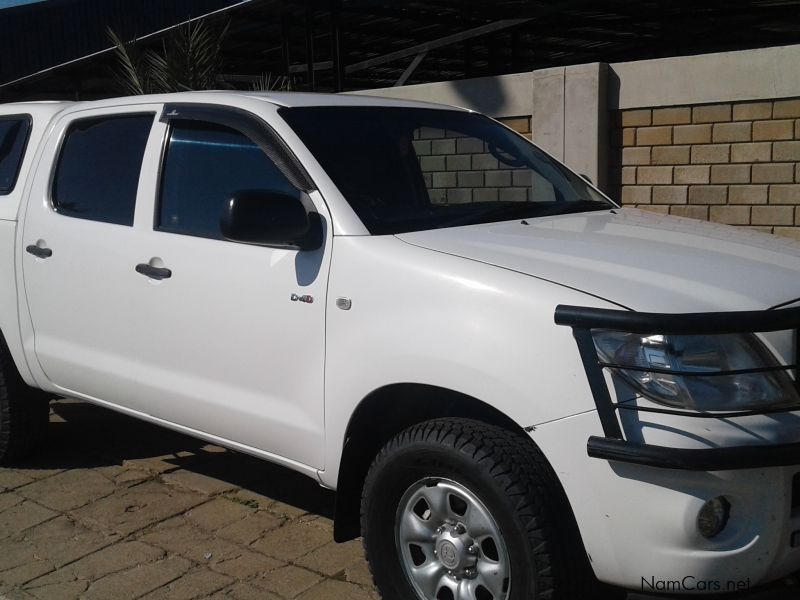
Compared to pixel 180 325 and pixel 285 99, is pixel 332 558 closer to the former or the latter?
pixel 180 325

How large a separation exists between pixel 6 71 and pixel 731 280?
19.9 metres

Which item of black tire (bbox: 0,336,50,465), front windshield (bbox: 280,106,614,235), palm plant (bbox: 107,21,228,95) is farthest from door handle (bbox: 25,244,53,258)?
palm plant (bbox: 107,21,228,95)

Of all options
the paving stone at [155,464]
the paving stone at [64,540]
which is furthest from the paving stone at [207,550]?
the paving stone at [155,464]

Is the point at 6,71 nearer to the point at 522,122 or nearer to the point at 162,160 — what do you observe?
the point at 522,122

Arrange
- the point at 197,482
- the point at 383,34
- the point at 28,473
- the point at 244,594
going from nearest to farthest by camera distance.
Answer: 1. the point at 244,594
2. the point at 197,482
3. the point at 28,473
4. the point at 383,34

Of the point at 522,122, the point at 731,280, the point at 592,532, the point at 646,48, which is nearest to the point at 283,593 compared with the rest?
the point at 592,532

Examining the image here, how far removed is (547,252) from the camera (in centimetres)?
309

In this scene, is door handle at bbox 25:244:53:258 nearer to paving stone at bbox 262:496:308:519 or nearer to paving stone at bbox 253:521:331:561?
paving stone at bbox 262:496:308:519

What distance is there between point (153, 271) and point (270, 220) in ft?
2.98

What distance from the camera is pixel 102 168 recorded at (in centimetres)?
458

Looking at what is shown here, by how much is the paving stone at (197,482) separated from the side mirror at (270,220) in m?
1.87

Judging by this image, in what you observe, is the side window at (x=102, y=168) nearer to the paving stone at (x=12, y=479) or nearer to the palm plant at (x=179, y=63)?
the paving stone at (x=12, y=479)

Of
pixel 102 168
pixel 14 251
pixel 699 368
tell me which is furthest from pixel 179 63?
pixel 699 368

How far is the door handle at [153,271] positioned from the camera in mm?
3970
